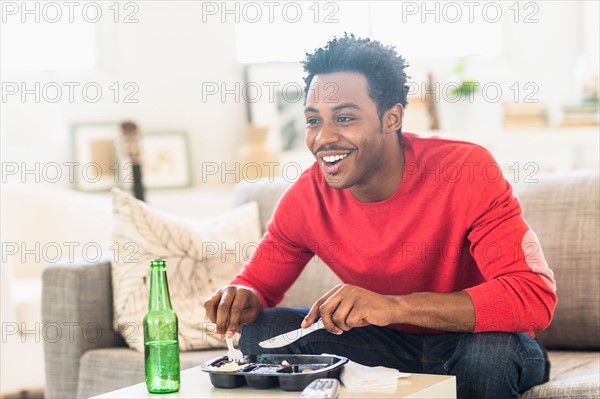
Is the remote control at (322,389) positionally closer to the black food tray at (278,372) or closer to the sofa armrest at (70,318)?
the black food tray at (278,372)

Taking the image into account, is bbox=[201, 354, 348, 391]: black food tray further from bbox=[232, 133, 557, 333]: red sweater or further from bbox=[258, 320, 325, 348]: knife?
bbox=[232, 133, 557, 333]: red sweater

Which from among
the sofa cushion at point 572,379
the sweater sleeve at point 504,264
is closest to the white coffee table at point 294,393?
the sweater sleeve at point 504,264

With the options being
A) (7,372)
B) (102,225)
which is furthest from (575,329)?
(102,225)

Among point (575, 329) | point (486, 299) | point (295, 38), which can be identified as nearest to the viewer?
point (486, 299)

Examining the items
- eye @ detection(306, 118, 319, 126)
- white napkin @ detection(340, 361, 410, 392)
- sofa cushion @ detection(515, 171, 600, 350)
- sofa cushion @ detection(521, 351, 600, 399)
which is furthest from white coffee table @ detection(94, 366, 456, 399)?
sofa cushion @ detection(515, 171, 600, 350)

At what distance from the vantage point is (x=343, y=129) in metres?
2.00

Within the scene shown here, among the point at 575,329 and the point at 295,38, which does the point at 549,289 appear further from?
the point at 295,38

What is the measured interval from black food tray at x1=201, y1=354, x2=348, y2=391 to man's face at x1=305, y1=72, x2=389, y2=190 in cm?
49

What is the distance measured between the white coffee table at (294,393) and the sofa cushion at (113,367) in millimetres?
718

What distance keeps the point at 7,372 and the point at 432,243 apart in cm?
157

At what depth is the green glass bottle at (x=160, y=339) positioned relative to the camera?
1.59 m

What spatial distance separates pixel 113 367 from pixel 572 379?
1147mm

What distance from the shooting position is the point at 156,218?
8.55 feet

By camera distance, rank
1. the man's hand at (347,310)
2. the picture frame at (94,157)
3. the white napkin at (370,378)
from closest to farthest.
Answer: the white napkin at (370,378), the man's hand at (347,310), the picture frame at (94,157)
